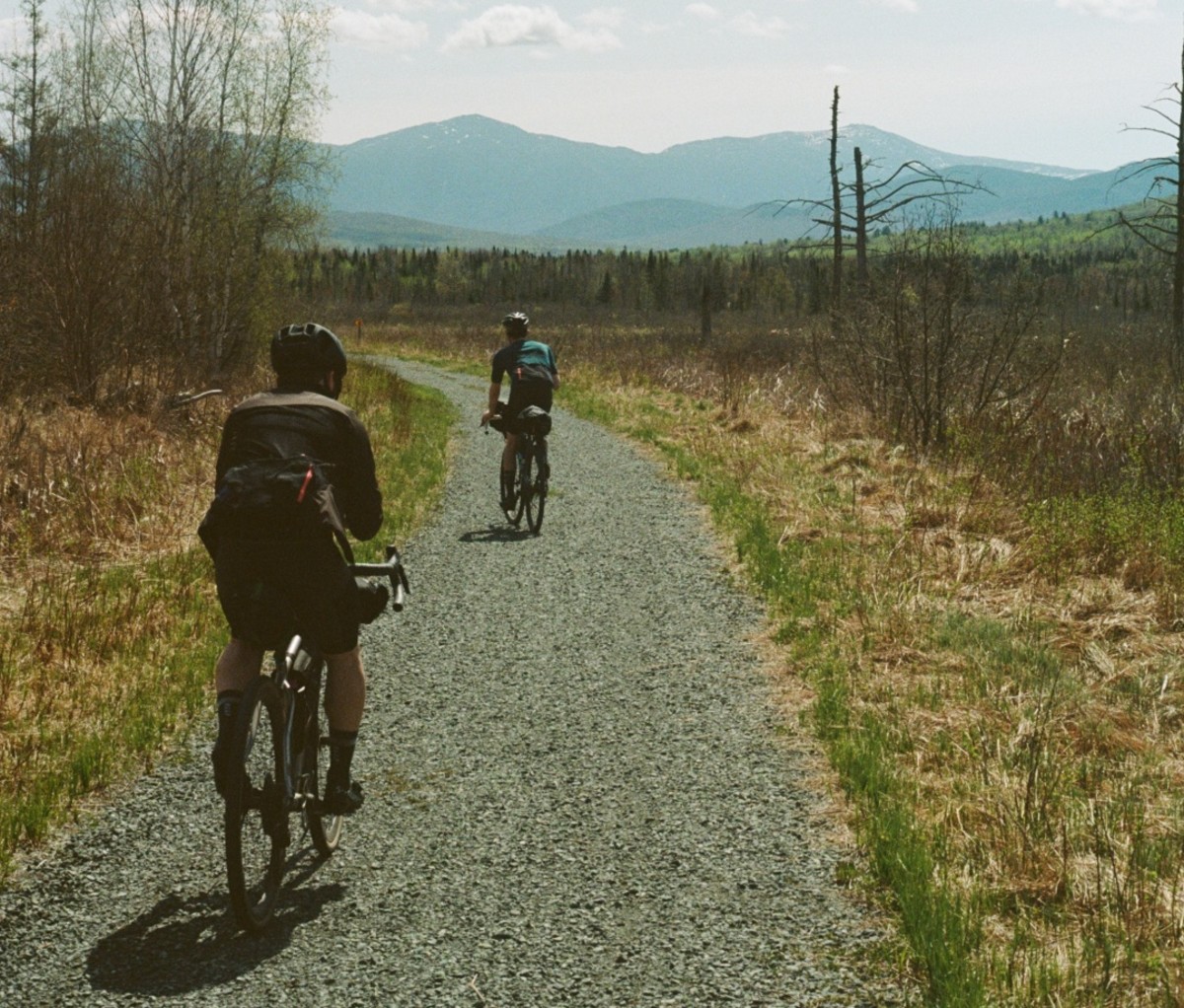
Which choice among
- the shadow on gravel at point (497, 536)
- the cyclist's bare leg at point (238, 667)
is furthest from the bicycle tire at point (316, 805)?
the shadow on gravel at point (497, 536)

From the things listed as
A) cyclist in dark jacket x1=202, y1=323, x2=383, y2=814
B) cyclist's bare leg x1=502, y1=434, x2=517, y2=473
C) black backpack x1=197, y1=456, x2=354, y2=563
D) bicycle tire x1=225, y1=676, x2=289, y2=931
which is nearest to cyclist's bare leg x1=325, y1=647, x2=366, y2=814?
cyclist in dark jacket x1=202, y1=323, x2=383, y2=814

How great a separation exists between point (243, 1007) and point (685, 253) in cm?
16850

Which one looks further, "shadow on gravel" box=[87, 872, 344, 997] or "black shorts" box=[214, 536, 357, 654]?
"black shorts" box=[214, 536, 357, 654]

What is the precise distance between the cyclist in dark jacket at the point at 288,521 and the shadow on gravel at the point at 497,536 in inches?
278

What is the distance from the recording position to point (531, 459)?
11367mm

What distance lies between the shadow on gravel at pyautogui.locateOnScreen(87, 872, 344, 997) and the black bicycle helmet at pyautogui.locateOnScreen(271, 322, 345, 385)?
1.89m

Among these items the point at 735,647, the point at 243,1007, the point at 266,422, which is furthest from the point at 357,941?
the point at 735,647

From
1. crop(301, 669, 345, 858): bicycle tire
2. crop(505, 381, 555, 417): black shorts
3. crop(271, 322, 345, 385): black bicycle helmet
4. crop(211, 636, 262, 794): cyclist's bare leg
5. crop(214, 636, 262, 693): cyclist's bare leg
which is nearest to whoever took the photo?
crop(211, 636, 262, 794): cyclist's bare leg

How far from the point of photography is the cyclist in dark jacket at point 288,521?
11.8 feet

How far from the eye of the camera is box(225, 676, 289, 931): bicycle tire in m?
3.51

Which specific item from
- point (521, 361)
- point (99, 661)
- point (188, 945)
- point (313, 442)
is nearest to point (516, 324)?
point (521, 361)

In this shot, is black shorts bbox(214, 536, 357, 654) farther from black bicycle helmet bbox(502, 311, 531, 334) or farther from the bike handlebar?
black bicycle helmet bbox(502, 311, 531, 334)

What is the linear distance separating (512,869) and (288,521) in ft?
5.67

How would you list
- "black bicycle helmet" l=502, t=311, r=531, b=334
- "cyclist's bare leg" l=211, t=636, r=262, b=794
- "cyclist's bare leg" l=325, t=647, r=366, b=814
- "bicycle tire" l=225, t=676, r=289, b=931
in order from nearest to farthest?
"bicycle tire" l=225, t=676, r=289, b=931 → "cyclist's bare leg" l=211, t=636, r=262, b=794 → "cyclist's bare leg" l=325, t=647, r=366, b=814 → "black bicycle helmet" l=502, t=311, r=531, b=334
